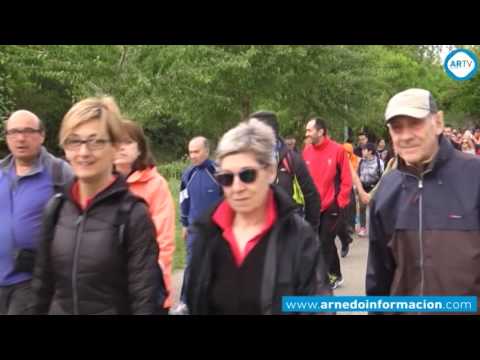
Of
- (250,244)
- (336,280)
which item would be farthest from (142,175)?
(336,280)

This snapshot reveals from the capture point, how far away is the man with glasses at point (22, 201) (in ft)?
12.8

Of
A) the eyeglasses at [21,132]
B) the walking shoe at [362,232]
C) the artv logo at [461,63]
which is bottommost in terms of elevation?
the walking shoe at [362,232]

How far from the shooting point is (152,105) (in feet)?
39.3

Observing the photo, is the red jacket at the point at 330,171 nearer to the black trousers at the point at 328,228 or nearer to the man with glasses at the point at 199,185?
the black trousers at the point at 328,228

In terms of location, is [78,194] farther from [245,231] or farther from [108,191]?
[245,231]

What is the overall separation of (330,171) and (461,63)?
6.98 feet

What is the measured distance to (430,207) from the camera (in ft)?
10.2

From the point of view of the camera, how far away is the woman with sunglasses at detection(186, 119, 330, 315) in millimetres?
2672

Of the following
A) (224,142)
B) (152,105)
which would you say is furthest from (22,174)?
(152,105)

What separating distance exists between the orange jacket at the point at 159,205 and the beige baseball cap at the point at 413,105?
1.69 meters

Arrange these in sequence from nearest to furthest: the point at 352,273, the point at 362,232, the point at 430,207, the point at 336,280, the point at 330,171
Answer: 1. the point at 430,207
2. the point at 330,171
3. the point at 336,280
4. the point at 352,273
5. the point at 362,232

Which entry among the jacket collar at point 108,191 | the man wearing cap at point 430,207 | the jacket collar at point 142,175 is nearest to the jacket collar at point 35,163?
the jacket collar at point 142,175

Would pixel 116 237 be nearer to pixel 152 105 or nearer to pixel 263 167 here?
pixel 263 167

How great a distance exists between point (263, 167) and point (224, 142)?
20 cm
